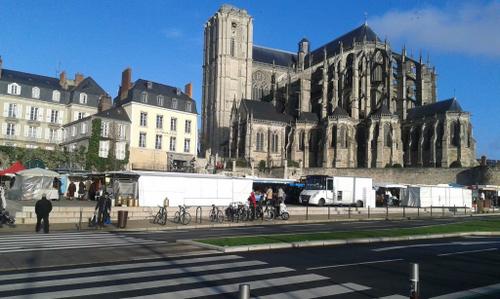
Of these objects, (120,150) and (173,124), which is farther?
(173,124)

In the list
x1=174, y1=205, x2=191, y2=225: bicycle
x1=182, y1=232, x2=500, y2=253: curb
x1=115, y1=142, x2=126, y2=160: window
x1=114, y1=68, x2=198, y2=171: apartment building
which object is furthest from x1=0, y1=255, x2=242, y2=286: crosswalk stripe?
x1=115, y1=142, x2=126, y2=160: window

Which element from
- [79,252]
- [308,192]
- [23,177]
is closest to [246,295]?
[79,252]

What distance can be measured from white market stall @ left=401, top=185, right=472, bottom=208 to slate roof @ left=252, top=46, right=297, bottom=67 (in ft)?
179

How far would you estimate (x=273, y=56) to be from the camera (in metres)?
92.7

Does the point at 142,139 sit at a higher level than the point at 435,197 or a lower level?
higher

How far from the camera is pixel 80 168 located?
47.1m

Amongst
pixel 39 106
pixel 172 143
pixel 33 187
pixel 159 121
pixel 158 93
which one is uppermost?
pixel 158 93

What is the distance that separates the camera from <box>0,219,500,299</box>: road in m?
7.63

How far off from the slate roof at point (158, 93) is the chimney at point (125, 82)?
1.05 metres

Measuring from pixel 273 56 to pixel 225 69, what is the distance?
619 inches

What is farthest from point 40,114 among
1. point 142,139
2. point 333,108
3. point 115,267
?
point 115,267

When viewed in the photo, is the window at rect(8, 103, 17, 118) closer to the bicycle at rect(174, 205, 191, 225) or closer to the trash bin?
the bicycle at rect(174, 205, 191, 225)

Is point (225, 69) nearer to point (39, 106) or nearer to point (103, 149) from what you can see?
point (39, 106)

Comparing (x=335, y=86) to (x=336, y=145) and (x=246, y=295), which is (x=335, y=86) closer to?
(x=336, y=145)
